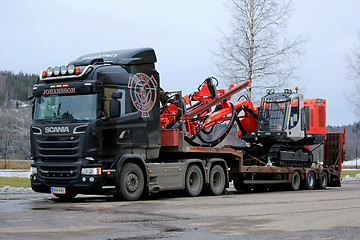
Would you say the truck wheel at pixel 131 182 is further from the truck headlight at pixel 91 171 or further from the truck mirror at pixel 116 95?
the truck mirror at pixel 116 95

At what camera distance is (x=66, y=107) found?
14.4 meters

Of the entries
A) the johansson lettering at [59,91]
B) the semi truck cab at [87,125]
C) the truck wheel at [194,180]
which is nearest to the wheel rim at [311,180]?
the truck wheel at [194,180]

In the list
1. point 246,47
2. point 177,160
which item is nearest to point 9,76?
point 246,47

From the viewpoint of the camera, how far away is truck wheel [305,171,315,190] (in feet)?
75.3

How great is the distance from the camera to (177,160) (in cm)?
1700

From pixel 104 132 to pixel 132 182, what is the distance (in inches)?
64.8

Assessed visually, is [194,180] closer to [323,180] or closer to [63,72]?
[63,72]

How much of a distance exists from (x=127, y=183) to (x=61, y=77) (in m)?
3.24

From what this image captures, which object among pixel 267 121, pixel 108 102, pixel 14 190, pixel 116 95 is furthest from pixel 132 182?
pixel 267 121

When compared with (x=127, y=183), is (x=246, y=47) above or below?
above

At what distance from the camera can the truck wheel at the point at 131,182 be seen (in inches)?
573

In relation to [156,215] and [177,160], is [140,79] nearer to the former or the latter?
[177,160]

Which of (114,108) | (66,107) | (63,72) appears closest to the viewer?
(114,108)

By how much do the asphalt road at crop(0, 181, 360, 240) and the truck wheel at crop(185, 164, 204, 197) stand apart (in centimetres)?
377
